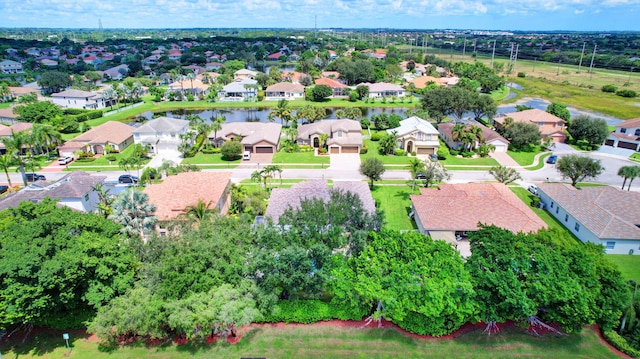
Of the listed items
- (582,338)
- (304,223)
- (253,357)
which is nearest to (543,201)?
(582,338)

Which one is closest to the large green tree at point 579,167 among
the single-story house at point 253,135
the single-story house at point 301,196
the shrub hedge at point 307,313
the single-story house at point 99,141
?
the single-story house at point 301,196

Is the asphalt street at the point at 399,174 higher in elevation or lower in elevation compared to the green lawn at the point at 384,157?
lower

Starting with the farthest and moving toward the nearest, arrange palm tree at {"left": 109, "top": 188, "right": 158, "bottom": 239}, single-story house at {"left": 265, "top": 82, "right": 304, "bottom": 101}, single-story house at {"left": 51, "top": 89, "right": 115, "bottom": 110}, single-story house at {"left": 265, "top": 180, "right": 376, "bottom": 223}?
single-story house at {"left": 265, "top": 82, "right": 304, "bottom": 101}, single-story house at {"left": 51, "top": 89, "right": 115, "bottom": 110}, single-story house at {"left": 265, "top": 180, "right": 376, "bottom": 223}, palm tree at {"left": 109, "top": 188, "right": 158, "bottom": 239}

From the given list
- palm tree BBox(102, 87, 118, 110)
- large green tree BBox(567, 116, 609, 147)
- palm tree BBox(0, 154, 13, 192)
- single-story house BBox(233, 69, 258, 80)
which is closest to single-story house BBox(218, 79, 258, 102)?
single-story house BBox(233, 69, 258, 80)

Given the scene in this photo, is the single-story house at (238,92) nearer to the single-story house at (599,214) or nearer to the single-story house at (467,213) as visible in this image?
the single-story house at (467,213)

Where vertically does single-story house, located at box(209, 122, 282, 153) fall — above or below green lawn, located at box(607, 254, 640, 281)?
above

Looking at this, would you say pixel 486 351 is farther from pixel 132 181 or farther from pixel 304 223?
pixel 132 181

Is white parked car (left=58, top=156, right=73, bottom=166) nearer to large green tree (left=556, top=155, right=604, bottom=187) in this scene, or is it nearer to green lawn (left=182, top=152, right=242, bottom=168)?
green lawn (left=182, top=152, right=242, bottom=168)
